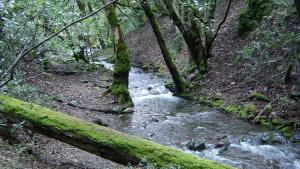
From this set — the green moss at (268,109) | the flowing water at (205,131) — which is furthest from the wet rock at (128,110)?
the green moss at (268,109)

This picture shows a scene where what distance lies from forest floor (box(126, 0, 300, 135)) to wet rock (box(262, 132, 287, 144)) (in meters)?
0.62

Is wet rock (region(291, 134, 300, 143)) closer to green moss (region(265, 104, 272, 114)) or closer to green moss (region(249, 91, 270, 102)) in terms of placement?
green moss (region(265, 104, 272, 114))

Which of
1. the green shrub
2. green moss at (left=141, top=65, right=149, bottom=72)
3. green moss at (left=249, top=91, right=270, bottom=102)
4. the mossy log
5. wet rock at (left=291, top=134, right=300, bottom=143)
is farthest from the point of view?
green moss at (left=141, top=65, right=149, bottom=72)

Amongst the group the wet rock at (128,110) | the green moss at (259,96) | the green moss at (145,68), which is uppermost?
the green moss at (145,68)

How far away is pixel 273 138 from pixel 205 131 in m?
2.01

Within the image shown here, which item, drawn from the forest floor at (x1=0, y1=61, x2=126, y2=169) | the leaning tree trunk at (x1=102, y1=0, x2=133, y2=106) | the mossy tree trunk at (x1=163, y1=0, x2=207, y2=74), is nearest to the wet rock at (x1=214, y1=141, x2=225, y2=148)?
the forest floor at (x1=0, y1=61, x2=126, y2=169)

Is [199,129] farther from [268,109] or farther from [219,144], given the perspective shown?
[268,109]

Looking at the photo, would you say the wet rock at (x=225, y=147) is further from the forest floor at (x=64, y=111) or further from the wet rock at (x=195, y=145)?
the forest floor at (x=64, y=111)

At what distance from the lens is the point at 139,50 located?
31562 mm

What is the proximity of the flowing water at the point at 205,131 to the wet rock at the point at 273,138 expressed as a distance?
5.5 inches

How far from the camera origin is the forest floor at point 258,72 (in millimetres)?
12070

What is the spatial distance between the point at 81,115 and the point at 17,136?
4.12 meters

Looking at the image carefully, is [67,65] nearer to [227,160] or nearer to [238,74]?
[238,74]

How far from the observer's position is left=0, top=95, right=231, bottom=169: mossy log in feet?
22.3
